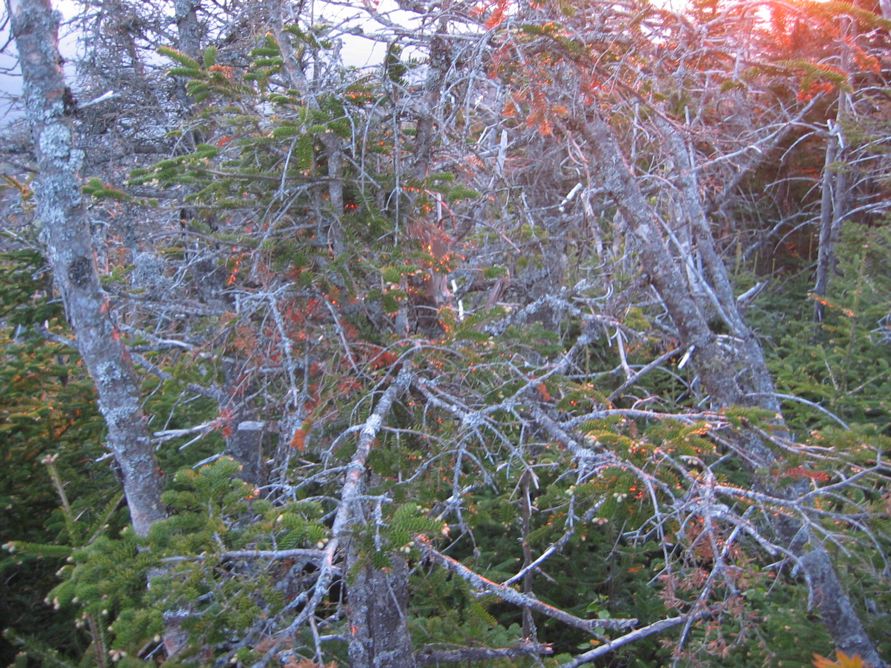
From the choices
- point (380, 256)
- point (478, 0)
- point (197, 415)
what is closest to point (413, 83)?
point (478, 0)

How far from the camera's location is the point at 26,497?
4859 millimetres

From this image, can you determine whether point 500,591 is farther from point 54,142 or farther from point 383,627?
point 54,142

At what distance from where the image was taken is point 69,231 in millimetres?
3371

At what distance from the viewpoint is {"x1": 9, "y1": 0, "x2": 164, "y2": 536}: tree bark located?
130 inches

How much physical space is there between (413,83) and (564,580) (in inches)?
140

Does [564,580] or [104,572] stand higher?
[104,572]

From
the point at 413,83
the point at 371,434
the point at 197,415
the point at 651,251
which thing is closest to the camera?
the point at 371,434

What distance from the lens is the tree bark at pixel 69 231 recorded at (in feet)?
10.8

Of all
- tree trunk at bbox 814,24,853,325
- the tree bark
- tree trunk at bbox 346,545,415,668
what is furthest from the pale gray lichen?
tree trunk at bbox 814,24,853,325

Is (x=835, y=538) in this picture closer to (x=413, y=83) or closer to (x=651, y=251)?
(x=651, y=251)

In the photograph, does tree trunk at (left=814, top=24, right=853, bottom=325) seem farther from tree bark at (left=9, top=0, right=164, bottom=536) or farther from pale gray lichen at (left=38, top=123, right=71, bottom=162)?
pale gray lichen at (left=38, top=123, right=71, bottom=162)

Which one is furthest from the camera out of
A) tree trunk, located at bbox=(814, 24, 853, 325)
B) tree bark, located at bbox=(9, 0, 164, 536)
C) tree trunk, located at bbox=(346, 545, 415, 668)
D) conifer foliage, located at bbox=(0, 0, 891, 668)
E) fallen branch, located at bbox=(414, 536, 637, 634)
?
tree trunk, located at bbox=(814, 24, 853, 325)

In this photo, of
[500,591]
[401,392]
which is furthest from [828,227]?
[500,591]

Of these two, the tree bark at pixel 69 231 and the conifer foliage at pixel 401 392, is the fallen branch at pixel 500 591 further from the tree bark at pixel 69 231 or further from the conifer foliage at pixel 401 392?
the tree bark at pixel 69 231
